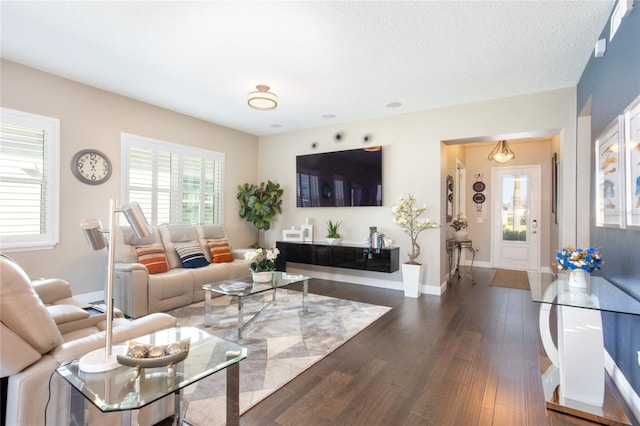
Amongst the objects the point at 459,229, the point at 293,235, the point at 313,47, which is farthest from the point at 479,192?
the point at 313,47

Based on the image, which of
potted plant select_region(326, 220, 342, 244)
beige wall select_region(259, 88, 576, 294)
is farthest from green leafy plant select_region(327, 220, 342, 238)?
beige wall select_region(259, 88, 576, 294)

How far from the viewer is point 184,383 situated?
1.29 meters

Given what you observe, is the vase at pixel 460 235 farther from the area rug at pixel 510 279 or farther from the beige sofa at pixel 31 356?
the beige sofa at pixel 31 356

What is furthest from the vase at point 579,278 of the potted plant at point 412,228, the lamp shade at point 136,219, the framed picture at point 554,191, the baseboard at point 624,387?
the framed picture at point 554,191

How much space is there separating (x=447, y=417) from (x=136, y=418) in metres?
1.76

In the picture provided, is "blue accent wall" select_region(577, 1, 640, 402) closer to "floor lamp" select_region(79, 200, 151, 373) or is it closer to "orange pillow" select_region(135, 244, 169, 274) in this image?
"floor lamp" select_region(79, 200, 151, 373)

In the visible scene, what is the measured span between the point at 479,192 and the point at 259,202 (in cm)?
490

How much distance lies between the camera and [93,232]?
1.48 metres

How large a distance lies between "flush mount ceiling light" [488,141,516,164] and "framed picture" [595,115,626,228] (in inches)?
144

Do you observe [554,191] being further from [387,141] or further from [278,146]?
[278,146]

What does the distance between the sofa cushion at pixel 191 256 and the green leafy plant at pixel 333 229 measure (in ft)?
6.81

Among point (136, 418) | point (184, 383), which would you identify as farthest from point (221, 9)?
point (136, 418)

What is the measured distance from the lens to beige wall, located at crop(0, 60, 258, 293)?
353cm

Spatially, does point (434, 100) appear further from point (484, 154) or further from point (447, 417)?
point (447, 417)
